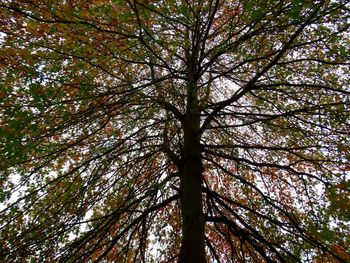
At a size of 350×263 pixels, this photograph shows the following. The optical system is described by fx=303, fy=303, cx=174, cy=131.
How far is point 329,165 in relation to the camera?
5.93m

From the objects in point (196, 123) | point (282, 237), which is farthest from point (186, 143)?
point (282, 237)

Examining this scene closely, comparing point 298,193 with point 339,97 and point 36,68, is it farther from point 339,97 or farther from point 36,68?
point 36,68

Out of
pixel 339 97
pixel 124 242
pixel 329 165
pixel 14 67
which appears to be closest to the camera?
pixel 14 67

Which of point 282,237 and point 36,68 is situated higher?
point 36,68

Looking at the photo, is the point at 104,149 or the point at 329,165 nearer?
the point at 104,149

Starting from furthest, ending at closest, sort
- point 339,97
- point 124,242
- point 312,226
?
point 124,242 → point 339,97 → point 312,226

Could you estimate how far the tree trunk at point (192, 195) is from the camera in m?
4.28

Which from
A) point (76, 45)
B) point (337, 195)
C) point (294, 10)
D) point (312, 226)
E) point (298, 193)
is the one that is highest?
point (76, 45)

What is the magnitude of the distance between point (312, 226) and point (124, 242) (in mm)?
3713

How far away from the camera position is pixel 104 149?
509 centimetres

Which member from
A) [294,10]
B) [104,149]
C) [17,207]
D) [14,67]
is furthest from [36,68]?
[294,10]

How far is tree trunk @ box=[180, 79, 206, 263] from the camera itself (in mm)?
4277

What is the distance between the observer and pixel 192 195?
4.92 m

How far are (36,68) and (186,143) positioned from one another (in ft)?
9.17
